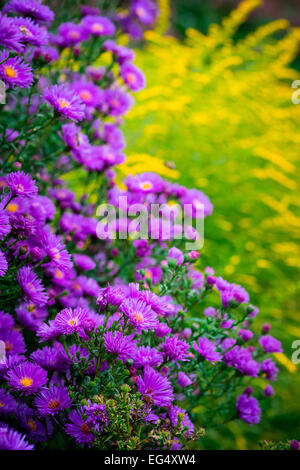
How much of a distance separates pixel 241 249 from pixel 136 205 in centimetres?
80

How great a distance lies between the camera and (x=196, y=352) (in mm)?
780

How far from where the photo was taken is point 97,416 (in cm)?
56

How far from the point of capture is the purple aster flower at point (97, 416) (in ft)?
1.82

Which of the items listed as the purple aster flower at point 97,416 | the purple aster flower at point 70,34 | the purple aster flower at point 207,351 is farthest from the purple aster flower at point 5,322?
the purple aster flower at point 70,34

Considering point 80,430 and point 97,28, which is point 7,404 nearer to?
point 80,430

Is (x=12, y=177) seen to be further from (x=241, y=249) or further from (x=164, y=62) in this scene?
(x=164, y=62)

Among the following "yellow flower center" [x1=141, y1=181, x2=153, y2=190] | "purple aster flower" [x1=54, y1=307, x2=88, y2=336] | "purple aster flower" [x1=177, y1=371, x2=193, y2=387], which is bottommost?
"purple aster flower" [x1=177, y1=371, x2=193, y2=387]

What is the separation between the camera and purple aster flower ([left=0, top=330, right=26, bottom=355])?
695 millimetres

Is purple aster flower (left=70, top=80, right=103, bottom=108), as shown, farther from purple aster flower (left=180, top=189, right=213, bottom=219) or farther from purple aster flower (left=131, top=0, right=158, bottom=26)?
purple aster flower (left=131, top=0, right=158, bottom=26)

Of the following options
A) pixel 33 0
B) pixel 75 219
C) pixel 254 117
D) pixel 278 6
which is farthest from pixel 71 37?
pixel 278 6

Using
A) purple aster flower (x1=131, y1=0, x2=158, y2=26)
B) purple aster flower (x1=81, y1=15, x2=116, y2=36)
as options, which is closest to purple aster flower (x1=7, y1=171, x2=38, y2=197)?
purple aster flower (x1=81, y1=15, x2=116, y2=36)

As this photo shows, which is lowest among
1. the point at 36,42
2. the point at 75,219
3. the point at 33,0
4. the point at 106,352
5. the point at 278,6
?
the point at 106,352

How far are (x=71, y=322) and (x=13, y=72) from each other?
1.51 ft

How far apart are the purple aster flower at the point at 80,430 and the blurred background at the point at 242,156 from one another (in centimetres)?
97
